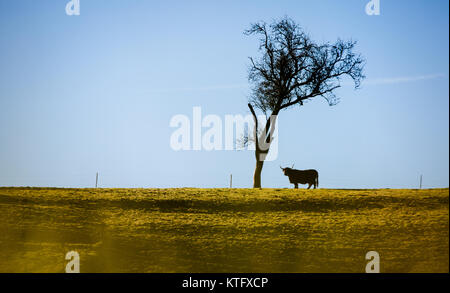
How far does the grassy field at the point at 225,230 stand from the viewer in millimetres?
16609

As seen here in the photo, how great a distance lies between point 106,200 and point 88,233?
5.85 metres

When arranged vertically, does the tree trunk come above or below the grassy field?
above

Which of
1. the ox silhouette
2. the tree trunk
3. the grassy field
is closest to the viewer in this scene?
the grassy field

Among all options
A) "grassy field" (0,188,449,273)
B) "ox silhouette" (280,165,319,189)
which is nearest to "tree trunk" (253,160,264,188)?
"ox silhouette" (280,165,319,189)

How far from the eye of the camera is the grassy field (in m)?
16.6

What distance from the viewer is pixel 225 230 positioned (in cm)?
2030

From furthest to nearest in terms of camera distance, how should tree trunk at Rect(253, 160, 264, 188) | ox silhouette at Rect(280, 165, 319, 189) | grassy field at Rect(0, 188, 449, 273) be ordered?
1. tree trunk at Rect(253, 160, 264, 188)
2. ox silhouette at Rect(280, 165, 319, 189)
3. grassy field at Rect(0, 188, 449, 273)

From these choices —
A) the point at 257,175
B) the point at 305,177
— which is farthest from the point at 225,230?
the point at 257,175

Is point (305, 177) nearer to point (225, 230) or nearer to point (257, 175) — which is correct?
point (257, 175)

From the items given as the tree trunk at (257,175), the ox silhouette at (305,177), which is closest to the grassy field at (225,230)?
the ox silhouette at (305,177)

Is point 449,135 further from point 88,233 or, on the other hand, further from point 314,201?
point 88,233

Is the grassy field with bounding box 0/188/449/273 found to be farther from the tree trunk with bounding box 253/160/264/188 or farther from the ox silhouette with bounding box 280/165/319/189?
the tree trunk with bounding box 253/160/264/188

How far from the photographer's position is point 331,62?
37.2 metres
